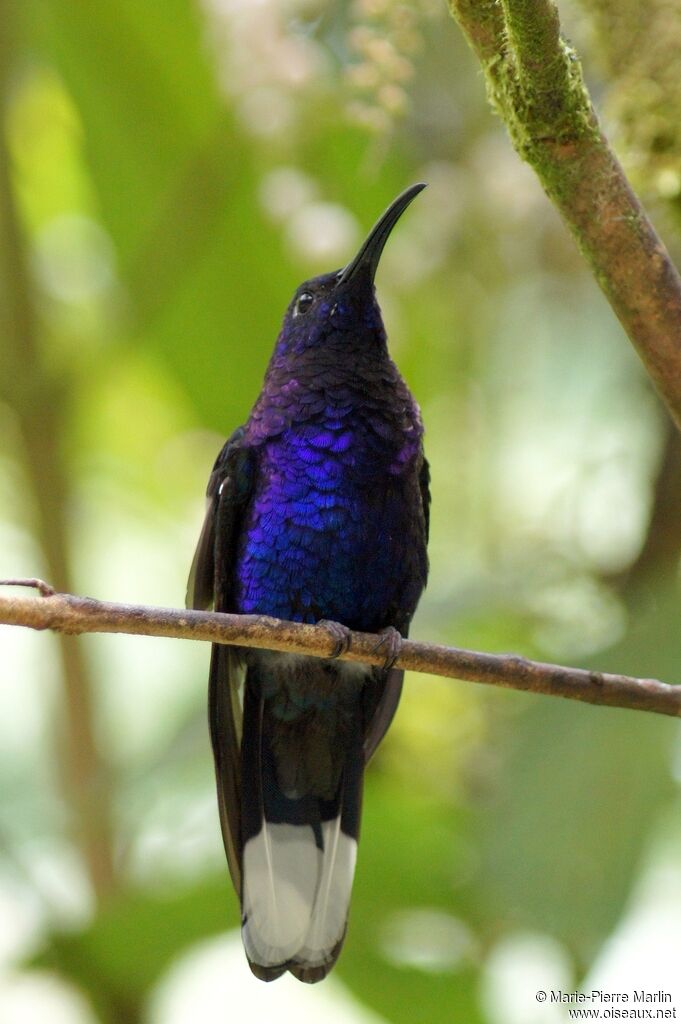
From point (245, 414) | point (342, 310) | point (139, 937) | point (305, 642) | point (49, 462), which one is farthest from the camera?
point (245, 414)

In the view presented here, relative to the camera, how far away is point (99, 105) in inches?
149

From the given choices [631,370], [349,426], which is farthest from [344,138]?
[349,426]

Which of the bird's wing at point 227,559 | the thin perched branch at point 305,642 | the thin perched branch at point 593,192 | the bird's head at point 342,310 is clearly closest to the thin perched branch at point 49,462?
the bird's wing at point 227,559

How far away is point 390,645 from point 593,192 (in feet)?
2.97

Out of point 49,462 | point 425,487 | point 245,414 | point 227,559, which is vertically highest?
point 245,414

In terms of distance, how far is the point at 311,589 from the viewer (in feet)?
8.40

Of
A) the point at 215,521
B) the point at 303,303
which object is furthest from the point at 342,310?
the point at 215,521

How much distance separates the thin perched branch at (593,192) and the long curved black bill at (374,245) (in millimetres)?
604

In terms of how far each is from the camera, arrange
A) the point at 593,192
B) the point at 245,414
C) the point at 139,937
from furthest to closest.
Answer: the point at 245,414, the point at 139,937, the point at 593,192

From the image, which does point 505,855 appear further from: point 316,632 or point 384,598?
point 316,632

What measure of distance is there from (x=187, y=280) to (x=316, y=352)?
1292 mm

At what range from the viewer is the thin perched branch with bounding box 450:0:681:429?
5.23ft

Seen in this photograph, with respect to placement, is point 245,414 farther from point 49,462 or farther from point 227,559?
point 227,559

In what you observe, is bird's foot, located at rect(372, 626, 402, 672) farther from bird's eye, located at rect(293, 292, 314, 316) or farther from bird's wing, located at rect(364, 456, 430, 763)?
bird's eye, located at rect(293, 292, 314, 316)
